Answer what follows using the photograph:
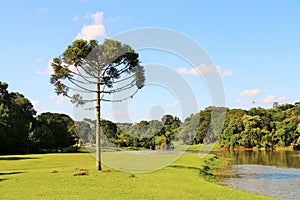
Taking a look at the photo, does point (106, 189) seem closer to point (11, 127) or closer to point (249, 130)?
point (11, 127)

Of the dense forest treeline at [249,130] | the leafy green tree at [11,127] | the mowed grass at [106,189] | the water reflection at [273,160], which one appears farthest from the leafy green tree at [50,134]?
the mowed grass at [106,189]

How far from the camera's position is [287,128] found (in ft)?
349

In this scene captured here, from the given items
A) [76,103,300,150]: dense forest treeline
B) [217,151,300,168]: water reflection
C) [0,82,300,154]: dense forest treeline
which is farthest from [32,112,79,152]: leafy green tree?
[217,151,300,168]: water reflection

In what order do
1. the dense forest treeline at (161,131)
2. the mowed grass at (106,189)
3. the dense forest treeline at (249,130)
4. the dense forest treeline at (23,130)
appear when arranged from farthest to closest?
the dense forest treeline at (249,130), the dense forest treeline at (23,130), the dense forest treeline at (161,131), the mowed grass at (106,189)

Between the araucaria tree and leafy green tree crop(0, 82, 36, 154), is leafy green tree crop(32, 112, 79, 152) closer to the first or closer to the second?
leafy green tree crop(0, 82, 36, 154)

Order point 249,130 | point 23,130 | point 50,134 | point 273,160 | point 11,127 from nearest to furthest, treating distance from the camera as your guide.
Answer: point 273,160 < point 11,127 < point 23,130 < point 50,134 < point 249,130

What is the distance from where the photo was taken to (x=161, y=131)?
65.1 m

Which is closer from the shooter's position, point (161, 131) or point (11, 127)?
point (161, 131)

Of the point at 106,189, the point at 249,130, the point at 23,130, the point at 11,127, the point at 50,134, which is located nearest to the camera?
the point at 106,189

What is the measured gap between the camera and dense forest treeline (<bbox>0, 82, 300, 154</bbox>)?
73.2m

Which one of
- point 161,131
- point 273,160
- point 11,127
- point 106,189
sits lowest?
point 273,160

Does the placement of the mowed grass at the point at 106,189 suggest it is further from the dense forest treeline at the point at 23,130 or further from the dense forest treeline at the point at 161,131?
the dense forest treeline at the point at 23,130

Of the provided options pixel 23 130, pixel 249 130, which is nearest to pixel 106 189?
pixel 23 130

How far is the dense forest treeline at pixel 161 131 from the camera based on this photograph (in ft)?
240
